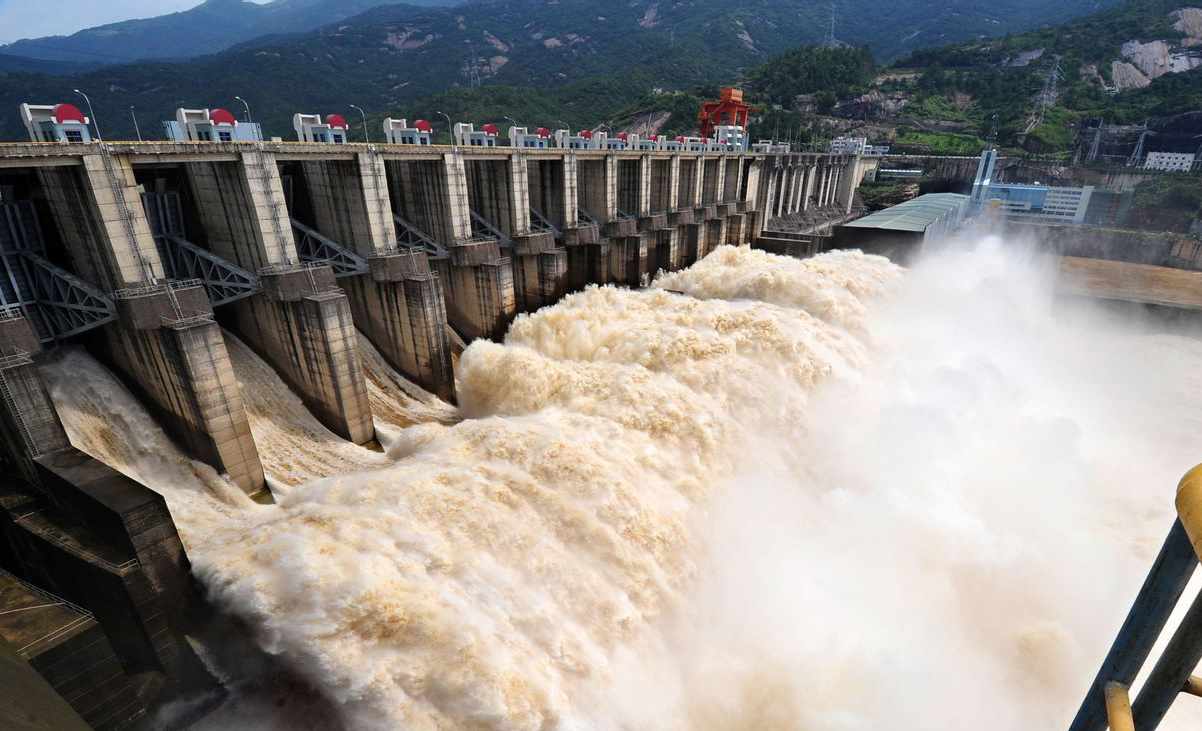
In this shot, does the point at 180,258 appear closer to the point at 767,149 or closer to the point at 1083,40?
the point at 767,149

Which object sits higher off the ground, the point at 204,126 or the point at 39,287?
the point at 204,126

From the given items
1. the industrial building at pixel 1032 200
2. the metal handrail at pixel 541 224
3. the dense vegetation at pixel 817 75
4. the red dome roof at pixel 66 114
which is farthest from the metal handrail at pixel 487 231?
the dense vegetation at pixel 817 75

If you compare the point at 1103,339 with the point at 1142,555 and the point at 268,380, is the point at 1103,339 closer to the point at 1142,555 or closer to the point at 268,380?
the point at 1142,555

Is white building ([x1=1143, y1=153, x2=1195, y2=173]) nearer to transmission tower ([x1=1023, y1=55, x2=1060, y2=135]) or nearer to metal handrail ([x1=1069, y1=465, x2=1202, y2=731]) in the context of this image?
transmission tower ([x1=1023, y1=55, x2=1060, y2=135])

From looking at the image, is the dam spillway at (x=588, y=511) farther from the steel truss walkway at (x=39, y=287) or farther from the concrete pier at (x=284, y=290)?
the steel truss walkway at (x=39, y=287)

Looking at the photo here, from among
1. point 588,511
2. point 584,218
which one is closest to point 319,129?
point 584,218

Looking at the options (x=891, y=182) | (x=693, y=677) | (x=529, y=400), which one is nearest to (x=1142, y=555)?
(x=693, y=677)
